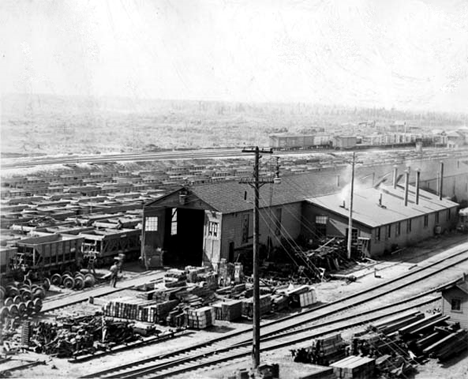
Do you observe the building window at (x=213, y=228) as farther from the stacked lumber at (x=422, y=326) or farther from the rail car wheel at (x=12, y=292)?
the stacked lumber at (x=422, y=326)

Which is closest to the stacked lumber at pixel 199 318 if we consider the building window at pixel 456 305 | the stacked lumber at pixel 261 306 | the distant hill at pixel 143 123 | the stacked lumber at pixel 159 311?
the stacked lumber at pixel 159 311

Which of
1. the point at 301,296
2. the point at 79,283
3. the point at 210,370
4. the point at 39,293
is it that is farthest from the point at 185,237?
the point at 210,370

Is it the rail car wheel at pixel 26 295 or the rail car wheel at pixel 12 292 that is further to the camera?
the rail car wheel at pixel 12 292

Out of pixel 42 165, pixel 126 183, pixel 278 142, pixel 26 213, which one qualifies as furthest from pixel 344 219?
pixel 278 142

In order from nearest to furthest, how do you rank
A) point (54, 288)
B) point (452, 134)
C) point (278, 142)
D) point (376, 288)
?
point (54, 288), point (376, 288), point (278, 142), point (452, 134)

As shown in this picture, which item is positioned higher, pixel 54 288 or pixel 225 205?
pixel 225 205

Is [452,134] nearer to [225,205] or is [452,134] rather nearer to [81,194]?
[81,194]
